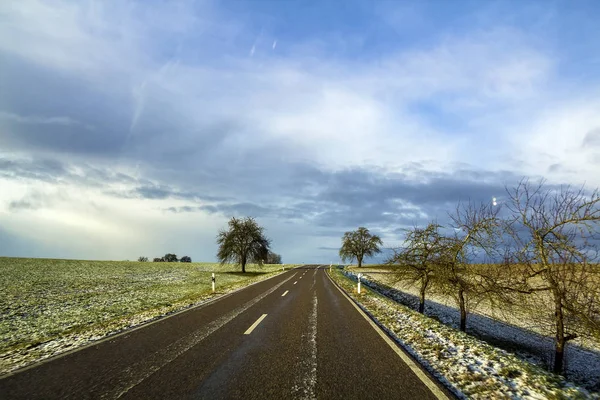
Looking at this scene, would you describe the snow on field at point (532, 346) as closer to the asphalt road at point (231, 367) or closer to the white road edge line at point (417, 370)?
the white road edge line at point (417, 370)

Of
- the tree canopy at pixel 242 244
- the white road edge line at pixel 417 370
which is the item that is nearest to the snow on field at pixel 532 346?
the white road edge line at pixel 417 370

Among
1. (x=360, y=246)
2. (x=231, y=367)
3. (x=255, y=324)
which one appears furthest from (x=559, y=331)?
(x=360, y=246)

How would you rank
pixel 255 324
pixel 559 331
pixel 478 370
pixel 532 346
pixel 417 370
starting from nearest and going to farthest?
1. pixel 417 370
2. pixel 478 370
3. pixel 559 331
4. pixel 255 324
5. pixel 532 346

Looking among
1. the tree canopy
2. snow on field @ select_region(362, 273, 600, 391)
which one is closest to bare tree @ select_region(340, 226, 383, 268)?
the tree canopy

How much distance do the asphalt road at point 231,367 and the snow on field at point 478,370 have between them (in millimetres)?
538

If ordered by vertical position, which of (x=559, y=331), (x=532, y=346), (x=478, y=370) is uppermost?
(x=559, y=331)

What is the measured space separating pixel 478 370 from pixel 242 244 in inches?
1876

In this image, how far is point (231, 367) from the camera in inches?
224

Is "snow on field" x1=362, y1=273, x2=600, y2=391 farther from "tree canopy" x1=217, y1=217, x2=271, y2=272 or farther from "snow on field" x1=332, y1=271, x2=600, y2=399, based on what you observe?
"tree canopy" x1=217, y1=217, x2=271, y2=272

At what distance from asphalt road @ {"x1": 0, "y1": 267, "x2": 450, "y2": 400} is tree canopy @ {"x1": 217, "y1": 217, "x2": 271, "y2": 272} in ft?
138

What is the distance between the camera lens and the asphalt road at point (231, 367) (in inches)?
183

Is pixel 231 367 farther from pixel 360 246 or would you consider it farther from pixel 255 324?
→ pixel 360 246

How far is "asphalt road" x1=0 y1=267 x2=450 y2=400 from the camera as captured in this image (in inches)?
183

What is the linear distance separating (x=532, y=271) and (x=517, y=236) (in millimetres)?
933
